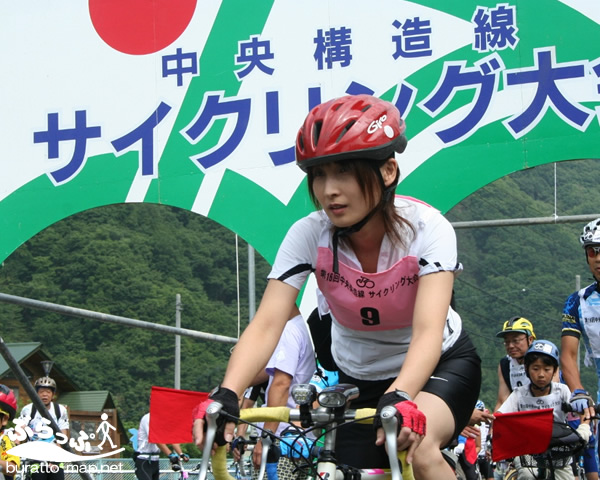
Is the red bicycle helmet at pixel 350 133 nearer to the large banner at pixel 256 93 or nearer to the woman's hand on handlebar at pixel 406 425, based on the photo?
the woman's hand on handlebar at pixel 406 425

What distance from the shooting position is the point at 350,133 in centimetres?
327

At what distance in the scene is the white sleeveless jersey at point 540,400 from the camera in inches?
305

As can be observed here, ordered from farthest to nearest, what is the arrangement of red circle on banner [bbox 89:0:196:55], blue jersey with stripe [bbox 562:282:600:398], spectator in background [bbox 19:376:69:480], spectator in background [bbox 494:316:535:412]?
spectator in background [bbox 19:376:69:480] < red circle on banner [bbox 89:0:196:55] < spectator in background [bbox 494:316:535:412] < blue jersey with stripe [bbox 562:282:600:398]

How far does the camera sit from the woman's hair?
10.9 ft

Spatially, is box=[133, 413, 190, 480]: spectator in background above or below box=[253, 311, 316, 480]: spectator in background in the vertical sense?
below

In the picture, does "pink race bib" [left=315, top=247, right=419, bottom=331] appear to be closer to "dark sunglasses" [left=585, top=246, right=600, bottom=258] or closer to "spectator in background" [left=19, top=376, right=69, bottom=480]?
"dark sunglasses" [left=585, top=246, right=600, bottom=258]

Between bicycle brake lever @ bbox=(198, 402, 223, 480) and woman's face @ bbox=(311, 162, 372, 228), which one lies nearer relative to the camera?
bicycle brake lever @ bbox=(198, 402, 223, 480)

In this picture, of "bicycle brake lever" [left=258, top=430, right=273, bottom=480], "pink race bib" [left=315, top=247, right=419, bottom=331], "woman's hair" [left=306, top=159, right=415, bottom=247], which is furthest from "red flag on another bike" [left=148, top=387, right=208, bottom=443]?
"woman's hair" [left=306, top=159, right=415, bottom=247]

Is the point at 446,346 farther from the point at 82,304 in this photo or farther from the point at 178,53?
the point at 82,304

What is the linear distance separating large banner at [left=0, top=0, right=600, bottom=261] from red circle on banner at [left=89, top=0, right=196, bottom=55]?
19 millimetres

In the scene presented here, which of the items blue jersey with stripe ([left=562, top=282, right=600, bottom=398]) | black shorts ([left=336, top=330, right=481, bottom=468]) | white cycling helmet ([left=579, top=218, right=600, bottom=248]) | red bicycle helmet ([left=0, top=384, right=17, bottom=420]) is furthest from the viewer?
red bicycle helmet ([left=0, top=384, right=17, bottom=420])

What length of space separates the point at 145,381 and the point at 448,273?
41.2 meters

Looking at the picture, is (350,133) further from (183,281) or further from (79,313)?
(183,281)

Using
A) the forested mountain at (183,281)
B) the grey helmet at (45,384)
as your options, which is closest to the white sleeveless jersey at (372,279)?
the grey helmet at (45,384)
